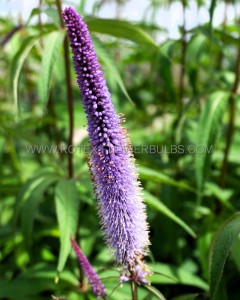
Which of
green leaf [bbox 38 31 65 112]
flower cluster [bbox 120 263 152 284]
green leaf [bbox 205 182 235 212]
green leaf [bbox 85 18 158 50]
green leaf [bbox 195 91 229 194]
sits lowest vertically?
green leaf [bbox 205 182 235 212]

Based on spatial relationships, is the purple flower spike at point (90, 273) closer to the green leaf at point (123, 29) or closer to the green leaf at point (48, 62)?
the green leaf at point (48, 62)

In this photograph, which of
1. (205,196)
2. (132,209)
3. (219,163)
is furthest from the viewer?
(219,163)

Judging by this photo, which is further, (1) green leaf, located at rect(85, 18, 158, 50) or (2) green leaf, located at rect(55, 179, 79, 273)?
(1) green leaf, located at rect(85, 18, 158, 50)

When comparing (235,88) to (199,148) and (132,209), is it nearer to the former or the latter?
(199,148)

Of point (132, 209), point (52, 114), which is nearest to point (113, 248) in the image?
point (132, 209)

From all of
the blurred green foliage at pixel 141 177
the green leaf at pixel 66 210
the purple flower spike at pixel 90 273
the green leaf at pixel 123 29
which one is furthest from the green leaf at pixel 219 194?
the purple flower spike at pixel 90 273

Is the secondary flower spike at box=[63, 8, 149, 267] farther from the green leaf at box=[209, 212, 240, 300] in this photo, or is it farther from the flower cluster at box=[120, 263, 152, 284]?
the green leaf at box=[209, 212, 240, 300]

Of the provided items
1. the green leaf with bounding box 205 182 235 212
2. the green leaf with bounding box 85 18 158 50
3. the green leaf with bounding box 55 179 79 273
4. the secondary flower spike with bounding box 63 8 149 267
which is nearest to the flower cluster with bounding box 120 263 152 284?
the secondary flower spike with bounding box 63 8 149 267
